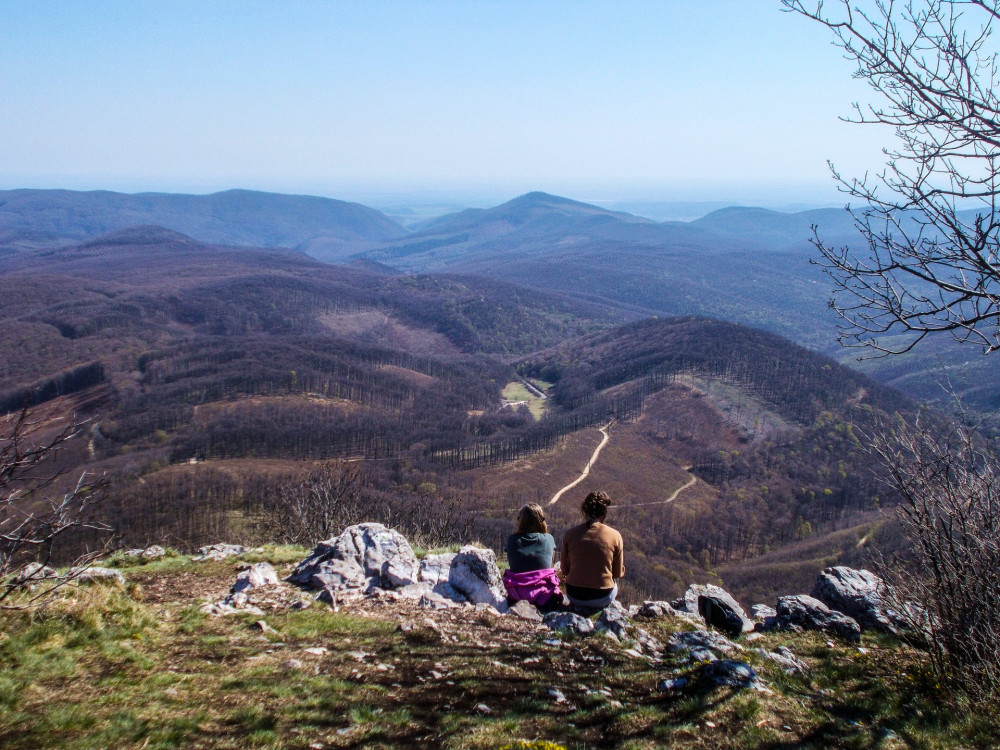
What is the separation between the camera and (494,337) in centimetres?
17212

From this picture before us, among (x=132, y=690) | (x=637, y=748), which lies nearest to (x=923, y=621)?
(x=637, y=748)

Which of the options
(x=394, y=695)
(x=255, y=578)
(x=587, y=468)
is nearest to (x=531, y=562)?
(x=394, y=695)

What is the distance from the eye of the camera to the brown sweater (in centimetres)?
823

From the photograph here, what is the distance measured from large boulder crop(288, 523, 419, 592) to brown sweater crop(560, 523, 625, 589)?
3.37 metres

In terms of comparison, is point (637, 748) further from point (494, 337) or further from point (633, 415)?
point (494, 337)

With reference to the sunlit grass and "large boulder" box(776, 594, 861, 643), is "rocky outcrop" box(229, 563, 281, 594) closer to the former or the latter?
the sunlit grass

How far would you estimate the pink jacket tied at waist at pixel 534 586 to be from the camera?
9.06 meters

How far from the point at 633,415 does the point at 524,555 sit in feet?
264

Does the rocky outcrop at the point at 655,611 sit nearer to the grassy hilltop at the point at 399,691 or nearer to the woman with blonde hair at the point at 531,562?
the grassy hilltop at the point at 399,691

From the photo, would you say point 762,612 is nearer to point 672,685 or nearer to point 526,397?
point 672,685

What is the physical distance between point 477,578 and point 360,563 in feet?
7.44

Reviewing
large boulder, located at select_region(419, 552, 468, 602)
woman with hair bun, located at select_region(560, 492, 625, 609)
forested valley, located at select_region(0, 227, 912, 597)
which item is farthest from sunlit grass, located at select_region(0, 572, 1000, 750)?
forested valley, located at select_region(0, 227, 912, 597)

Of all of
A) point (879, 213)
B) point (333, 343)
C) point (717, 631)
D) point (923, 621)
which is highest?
point (879, 213)

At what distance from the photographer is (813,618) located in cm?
907
